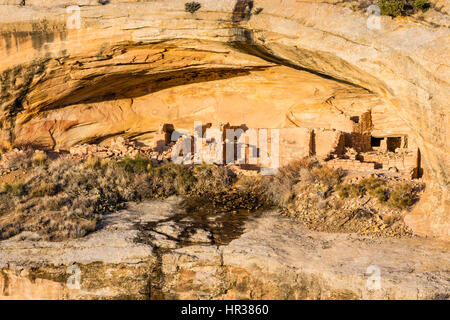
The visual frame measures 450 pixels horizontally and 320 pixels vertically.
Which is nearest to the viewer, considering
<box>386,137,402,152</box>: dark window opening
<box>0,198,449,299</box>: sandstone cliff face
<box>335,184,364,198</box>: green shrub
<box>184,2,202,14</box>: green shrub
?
<box>0,198,449,299</box>: sandstone cliff face

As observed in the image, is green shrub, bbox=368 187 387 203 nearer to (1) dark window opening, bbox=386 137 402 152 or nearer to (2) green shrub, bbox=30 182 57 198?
(1) dark window opening, bbox=386 137 402 152

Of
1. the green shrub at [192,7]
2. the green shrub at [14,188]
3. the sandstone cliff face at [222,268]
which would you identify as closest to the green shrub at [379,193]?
the sandstone cliff face at [222,268]

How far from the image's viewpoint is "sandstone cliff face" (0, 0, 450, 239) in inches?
289


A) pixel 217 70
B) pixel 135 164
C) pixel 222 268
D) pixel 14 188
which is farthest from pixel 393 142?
pixel 14 188

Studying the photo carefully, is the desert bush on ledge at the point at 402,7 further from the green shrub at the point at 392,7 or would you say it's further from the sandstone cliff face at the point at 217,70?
the sandstone cliff face at the point at 217,70

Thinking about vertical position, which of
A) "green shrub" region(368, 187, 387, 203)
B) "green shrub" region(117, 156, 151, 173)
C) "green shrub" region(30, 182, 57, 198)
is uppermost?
"green shrub" region(117, 156, 151, 173)

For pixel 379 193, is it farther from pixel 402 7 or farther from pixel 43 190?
pixel 43 190

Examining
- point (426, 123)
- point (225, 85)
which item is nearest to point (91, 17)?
point (225, 85)

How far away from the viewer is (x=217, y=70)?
38.2 ft

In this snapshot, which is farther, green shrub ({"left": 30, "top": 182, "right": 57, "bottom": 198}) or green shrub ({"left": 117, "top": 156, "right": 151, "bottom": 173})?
green shrub ({"left": 117, "top": 156, "right": 151, "bottom": 173})

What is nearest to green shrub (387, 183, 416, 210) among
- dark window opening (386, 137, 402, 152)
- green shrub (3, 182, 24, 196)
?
dark window opening (386, 137, 402, 152)

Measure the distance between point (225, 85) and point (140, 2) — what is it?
4.11m

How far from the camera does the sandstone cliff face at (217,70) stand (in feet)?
24.1

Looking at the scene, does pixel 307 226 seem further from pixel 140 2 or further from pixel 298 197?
pixel 140 2
